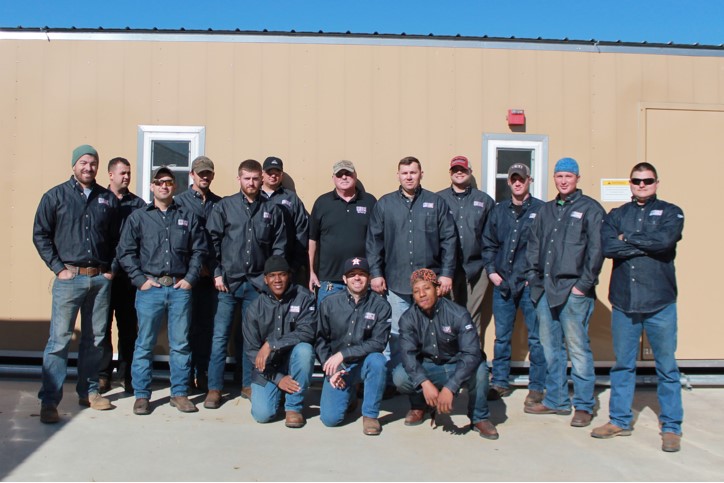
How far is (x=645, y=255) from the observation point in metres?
4.25

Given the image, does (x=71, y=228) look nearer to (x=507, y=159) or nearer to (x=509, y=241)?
→ (x=509, y=241)

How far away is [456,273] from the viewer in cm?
544

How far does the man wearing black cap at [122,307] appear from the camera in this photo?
5.20 m

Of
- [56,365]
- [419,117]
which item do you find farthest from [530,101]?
[56,365]

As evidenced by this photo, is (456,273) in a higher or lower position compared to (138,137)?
lower

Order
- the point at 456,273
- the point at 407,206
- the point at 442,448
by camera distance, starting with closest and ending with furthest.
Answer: the point at 442,448 → the point at 407,206 → the point at 456,273

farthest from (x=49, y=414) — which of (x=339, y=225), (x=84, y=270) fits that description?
(x=339, y=225)

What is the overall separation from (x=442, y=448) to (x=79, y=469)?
7.01 feet

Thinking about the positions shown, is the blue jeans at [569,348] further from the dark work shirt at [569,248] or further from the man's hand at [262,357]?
the man's hand at [262,357]

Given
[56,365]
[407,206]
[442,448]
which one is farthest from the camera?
[407,206]

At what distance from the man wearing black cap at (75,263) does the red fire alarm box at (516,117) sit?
11.0 feet

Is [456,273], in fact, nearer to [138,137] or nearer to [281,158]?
[281,158]

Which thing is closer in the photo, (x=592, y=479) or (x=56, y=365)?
(x=592, y=479)

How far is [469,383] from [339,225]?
1.62 metres
